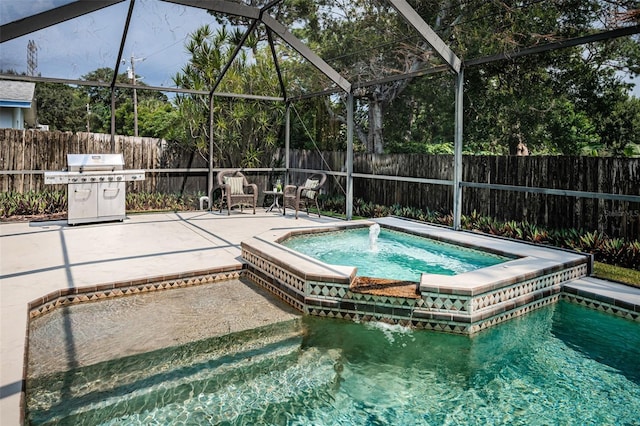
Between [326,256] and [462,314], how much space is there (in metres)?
2.46

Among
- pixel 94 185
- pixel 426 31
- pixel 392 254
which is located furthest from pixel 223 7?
pixel 392 254

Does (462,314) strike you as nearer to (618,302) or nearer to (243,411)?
(618,302)

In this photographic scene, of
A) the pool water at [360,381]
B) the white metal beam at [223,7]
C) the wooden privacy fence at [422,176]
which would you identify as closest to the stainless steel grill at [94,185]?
the wooden privacy fence at [422,176]

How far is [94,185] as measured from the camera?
813 centimetres

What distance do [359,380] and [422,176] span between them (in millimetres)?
6640

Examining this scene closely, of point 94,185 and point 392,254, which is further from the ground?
point 94,185

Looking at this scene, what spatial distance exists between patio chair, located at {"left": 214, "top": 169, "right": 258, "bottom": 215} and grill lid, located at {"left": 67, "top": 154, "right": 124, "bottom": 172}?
6.73 ft

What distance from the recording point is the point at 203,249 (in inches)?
247

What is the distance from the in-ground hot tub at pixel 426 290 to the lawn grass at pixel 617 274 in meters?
0.22

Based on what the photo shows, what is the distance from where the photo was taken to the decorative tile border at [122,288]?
4171mm

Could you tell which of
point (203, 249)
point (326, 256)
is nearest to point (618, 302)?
point (326, 256)

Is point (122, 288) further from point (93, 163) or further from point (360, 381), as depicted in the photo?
point (93, 163)

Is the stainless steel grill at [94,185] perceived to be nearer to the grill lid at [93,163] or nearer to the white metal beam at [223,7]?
the grill lid at [93,163]

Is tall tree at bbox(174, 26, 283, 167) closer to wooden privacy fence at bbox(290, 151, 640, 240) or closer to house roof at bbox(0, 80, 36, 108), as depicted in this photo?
wooden privacy fence at bbox(290, 151, 640, 240)
